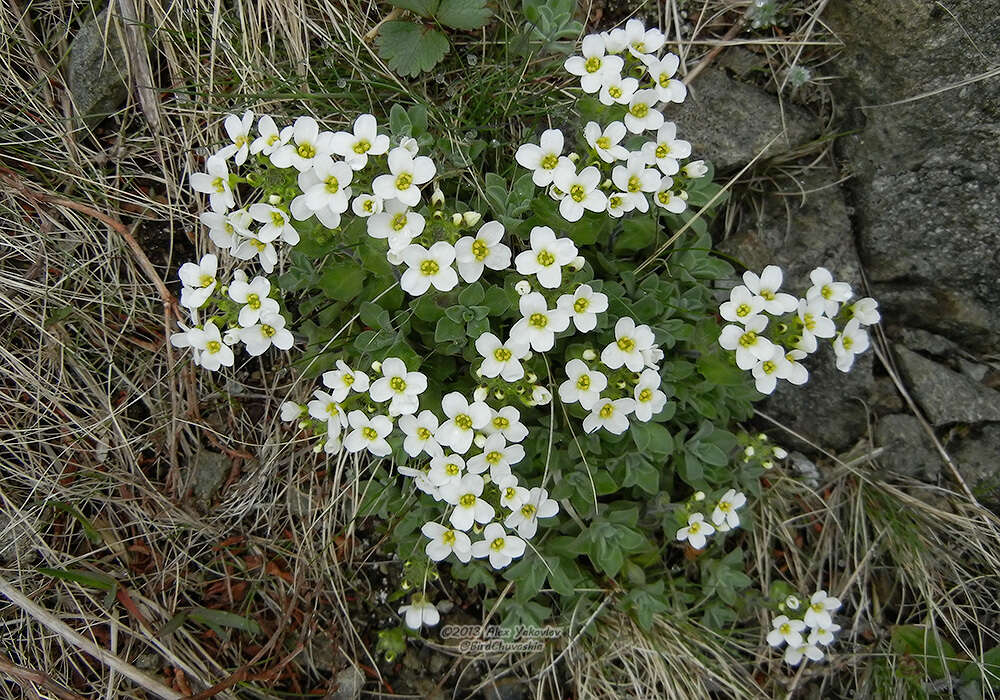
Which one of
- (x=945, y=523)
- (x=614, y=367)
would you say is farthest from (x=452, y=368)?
(x=945, y=523)

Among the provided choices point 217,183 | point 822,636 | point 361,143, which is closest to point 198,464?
point 217,183

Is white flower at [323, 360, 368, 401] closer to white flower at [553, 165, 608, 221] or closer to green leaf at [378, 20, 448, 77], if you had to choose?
white flower at [553, 165, 608, 221]

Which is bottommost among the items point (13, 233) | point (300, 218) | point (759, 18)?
point (13, 233)

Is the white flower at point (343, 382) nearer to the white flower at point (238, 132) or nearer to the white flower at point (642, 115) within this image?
the white flower at point (238, 132)

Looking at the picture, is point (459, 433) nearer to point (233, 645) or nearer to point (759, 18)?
point (233, 645)

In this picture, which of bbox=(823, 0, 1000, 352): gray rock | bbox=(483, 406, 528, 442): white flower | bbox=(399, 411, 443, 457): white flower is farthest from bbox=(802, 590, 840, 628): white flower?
bbox=(399, 411, 443, 457): white flower
